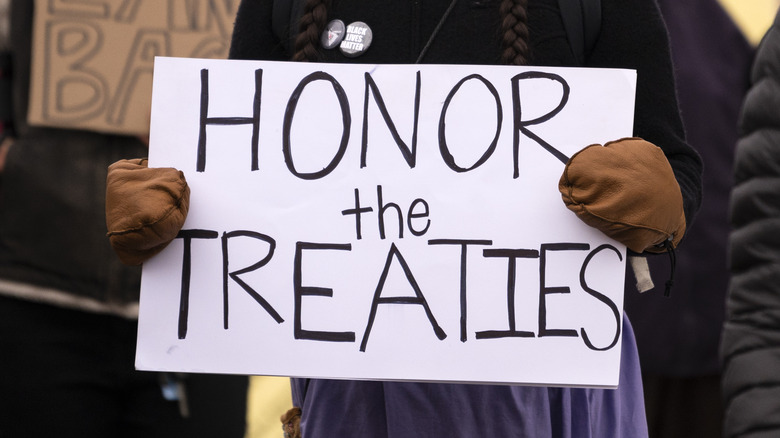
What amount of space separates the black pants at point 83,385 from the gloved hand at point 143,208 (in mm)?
1039

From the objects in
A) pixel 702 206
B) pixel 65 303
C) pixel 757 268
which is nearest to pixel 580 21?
pixel 757 268

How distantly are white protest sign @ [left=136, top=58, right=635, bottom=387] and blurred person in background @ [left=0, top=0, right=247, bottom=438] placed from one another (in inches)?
39.7

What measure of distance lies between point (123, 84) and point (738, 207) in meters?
1.43

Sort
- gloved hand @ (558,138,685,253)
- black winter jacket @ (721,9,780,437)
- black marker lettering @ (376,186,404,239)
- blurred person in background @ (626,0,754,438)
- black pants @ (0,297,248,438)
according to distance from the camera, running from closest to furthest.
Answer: gloved hand @ (558,138,685,253), black marker lettering @ (376,186,404,239), black winter jacket @ (721,9,780,437), black pants @ (0,297,248,438), blurred person in background @ (626,0,754,438)

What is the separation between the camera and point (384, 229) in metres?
1.42

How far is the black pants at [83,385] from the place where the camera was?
2.32 meters

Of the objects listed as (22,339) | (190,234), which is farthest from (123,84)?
(190,234)

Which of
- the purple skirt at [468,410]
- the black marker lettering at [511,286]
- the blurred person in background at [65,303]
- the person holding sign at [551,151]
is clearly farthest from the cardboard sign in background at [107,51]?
the black marker lettering at [511,286]

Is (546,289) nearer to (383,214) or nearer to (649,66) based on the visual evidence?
(383,214)

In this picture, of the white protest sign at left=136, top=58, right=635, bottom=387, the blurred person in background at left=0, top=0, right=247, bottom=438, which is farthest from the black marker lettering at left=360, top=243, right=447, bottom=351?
the blurred person in background at left=0, top=0, right=247, bottom=438

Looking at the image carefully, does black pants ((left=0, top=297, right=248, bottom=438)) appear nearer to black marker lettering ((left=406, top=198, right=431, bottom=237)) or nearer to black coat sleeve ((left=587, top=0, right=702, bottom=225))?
black marker lettering ((left=406, top=198, right=431, bottom=237))

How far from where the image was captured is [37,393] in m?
2.32

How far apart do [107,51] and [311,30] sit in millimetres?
1070

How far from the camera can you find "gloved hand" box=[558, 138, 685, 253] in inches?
51.9
